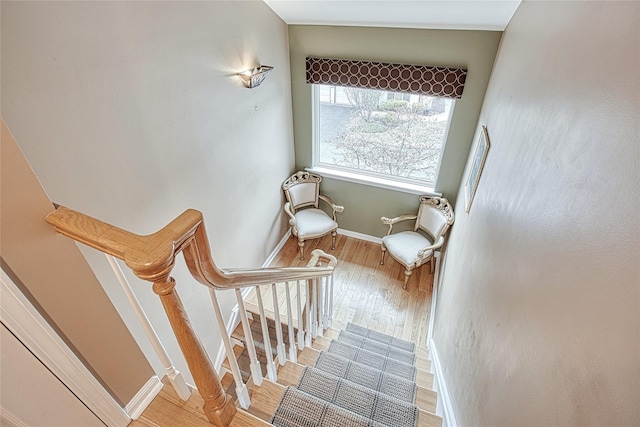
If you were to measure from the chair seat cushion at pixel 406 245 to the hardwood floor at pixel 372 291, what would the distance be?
0.37m

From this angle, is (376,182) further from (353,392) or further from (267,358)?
(267,358)

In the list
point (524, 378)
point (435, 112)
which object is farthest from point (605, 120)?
point (435, 112)

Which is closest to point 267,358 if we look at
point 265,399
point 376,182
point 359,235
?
point 265,399

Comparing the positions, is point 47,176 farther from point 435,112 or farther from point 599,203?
point 435,112

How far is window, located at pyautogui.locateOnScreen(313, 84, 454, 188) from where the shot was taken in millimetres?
3457

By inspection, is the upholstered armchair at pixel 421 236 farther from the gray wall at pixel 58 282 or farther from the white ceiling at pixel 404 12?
the gray wall at pixel 58 282

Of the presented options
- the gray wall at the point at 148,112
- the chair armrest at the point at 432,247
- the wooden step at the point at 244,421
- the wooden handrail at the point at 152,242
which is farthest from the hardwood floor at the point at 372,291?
the wooden handrail at the point at 152,242

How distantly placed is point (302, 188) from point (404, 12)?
221cm

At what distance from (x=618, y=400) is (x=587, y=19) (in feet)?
3.86

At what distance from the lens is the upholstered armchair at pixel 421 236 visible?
11.7 feet

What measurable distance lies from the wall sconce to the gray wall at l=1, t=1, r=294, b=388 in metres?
0.07

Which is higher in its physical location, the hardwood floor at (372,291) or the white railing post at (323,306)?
the white railing post at (323,306)

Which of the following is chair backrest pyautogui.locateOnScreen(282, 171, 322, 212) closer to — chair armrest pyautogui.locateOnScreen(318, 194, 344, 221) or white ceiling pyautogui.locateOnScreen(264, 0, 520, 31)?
chair armrest pyautogui.locateOnScreen(318, 194, 344, 221)

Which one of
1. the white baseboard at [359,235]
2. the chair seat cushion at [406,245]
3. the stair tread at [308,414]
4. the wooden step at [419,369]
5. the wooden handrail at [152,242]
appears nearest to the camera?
the wooden handrail at [152,242]
